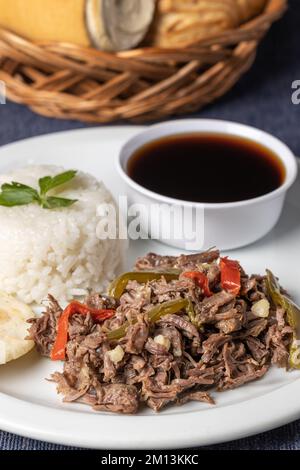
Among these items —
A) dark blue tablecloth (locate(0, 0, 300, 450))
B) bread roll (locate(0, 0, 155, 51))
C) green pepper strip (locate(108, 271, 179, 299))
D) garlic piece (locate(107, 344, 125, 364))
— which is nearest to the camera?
garlic piece (locate(107, 344, 125, 364))

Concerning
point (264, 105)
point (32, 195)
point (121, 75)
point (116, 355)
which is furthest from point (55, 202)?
point (264, 105)

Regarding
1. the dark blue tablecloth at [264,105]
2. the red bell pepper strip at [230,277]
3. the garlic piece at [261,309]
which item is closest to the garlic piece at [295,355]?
the garlic piece at [261,309]

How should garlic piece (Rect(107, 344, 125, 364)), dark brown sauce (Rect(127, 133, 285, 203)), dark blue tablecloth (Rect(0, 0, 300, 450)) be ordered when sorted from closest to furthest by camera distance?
garlic piece (Rect(107, 344, 125, 364))
dark brown sauce (Rect(127, 133, 285, 203))
dark blue tablecloth (Rect(0, 0, 300, 450))

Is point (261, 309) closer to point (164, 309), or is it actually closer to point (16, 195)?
point (164, 309)

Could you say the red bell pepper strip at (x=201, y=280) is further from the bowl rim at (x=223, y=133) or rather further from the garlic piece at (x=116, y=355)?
the bowl rim at (x=223, y=133)

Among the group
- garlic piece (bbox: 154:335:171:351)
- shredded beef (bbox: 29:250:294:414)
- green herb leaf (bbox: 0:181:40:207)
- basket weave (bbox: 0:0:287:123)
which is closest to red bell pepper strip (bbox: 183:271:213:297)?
shredded beef (bbox: 29:250:294:414)

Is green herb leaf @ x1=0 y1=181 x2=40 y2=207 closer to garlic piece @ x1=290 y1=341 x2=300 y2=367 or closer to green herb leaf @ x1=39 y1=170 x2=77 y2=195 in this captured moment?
green herb leaf @ x1=39 y1=170 x2=77 y2=195
